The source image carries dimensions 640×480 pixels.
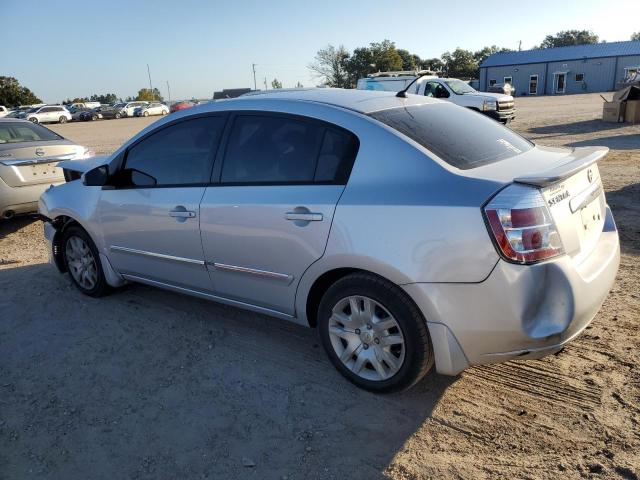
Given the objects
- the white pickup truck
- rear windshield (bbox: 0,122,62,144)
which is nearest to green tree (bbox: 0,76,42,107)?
the white pickup truck

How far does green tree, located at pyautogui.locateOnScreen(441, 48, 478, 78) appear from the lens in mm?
75312

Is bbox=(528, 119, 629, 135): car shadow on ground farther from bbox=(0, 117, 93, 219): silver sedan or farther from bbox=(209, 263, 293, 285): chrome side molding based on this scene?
bbox=(209, 263, 293, 285): chrome side molding

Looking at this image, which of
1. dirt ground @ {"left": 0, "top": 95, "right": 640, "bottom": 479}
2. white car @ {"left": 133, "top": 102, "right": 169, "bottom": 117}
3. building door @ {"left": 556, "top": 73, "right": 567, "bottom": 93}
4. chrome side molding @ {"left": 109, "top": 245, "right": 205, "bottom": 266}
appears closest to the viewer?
dirt ground @ {"left": 0, "top": 95, "right": 640, "bottom": 479}

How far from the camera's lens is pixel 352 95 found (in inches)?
138

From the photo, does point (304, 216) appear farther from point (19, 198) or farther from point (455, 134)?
point (19, 198)

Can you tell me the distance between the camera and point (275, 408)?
301cm

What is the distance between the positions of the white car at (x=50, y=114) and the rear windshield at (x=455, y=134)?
47.9 meters

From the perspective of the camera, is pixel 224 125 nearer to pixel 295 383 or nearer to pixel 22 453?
pixel 295 383

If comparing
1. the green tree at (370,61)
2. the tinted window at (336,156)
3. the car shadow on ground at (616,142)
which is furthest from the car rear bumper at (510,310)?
the green tree at (370,61)

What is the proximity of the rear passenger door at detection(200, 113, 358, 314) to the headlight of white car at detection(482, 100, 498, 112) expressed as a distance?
16.3 meters

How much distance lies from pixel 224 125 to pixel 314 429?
2.11 metres

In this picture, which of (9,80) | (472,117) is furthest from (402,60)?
(472,117)

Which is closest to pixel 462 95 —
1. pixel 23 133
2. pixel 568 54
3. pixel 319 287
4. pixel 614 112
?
pixel 614 112

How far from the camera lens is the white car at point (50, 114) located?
44.5 metres
